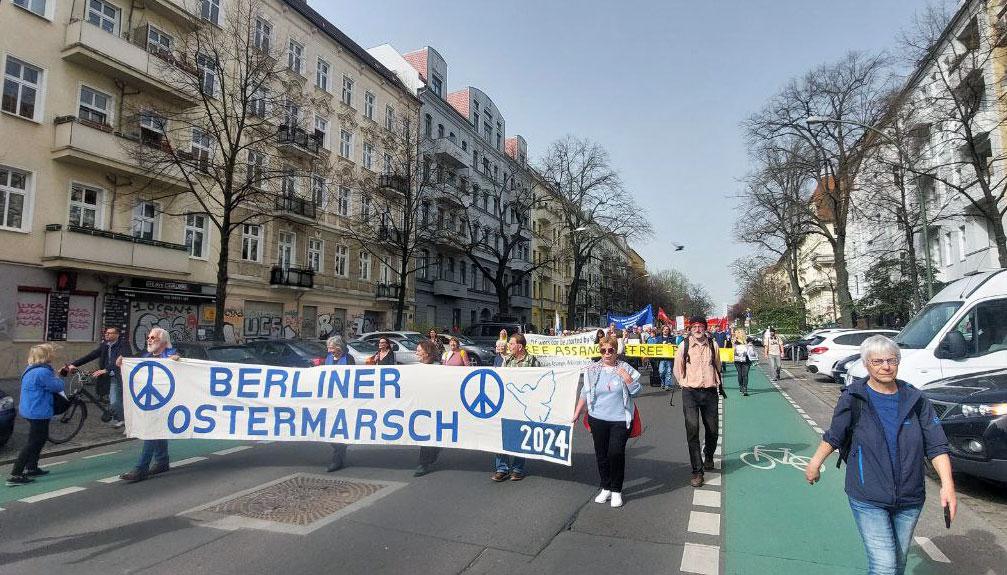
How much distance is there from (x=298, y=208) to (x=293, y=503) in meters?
25.6

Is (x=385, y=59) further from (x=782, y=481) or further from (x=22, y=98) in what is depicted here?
(x=782, y=481)

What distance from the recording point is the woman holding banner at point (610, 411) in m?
5.93

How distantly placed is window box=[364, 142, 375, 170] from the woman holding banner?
32917mm

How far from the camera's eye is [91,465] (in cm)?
801

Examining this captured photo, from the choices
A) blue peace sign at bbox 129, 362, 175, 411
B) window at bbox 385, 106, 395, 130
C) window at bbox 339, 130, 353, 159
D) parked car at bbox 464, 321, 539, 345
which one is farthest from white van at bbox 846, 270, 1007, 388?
window at bbox 385, 106, 395, 130

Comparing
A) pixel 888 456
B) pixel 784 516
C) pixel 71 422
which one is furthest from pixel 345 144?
pixel 888 456

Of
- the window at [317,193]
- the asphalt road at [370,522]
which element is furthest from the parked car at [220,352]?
the window at [317,193]

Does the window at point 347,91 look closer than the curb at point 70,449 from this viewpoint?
No

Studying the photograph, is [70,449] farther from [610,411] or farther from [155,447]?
[610,411]

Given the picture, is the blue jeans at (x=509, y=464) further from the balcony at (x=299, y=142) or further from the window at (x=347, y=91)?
the window at (x=347, y=91)

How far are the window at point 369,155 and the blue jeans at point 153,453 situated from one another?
3098 cm

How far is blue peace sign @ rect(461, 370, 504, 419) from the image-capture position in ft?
21.7

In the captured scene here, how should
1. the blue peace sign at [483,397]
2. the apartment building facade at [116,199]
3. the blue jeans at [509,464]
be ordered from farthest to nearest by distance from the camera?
1. the apartment building facade at [116,199]
2. the blue jeans at [509,464]
3. the blue peace sign at [483,397]

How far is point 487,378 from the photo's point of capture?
670cm
